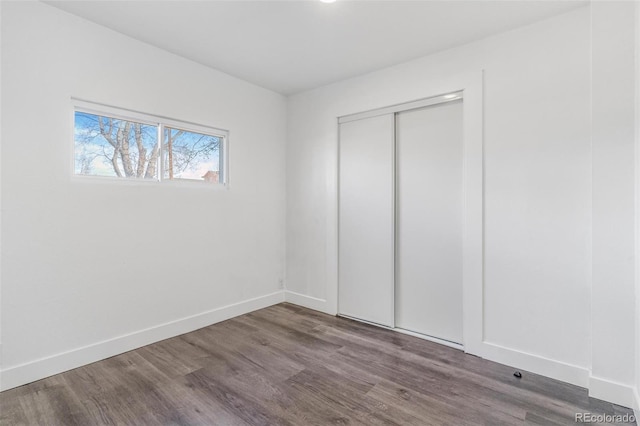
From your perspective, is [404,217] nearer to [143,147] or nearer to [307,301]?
[307,301]

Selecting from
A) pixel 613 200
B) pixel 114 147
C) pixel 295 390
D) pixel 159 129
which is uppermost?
pixel 159 129

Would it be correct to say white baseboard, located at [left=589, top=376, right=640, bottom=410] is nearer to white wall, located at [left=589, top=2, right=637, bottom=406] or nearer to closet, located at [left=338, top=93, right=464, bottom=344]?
white wall, located at [left=589, top=2, right=637, bottom=406]

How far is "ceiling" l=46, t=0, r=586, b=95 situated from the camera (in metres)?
2.21

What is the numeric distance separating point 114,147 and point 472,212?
3.13m

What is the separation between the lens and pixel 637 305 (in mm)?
1892

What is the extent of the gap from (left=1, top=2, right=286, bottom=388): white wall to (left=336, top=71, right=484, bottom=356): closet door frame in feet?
7.64

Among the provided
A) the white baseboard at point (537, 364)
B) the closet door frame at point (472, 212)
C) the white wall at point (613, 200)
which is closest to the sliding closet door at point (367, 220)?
the closet door frame at point (472, 212)

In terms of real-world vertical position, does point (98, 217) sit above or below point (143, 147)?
below

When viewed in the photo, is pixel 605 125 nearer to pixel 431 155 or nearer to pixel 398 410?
pixel 431 155

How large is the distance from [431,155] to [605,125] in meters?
1.24

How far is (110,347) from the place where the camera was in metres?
2.55

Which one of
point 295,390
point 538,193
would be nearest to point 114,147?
point 295,390

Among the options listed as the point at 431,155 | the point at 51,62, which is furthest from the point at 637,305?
the point at 51,62

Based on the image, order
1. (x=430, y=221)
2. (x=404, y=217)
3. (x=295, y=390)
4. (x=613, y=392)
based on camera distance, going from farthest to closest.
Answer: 1. (x=404, y=217)
2. (x=430, y=221)
3. (x=295, y=390)
4. (x=613, y=392)
